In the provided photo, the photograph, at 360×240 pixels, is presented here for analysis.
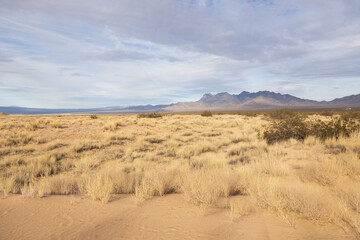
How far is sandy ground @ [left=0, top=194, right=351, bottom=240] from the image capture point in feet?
9.57

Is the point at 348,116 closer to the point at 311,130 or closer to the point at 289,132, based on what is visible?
the point at 311,130

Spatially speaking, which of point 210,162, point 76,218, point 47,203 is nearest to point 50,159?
point 47,203

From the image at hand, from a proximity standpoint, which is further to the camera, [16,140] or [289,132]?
[16,140]

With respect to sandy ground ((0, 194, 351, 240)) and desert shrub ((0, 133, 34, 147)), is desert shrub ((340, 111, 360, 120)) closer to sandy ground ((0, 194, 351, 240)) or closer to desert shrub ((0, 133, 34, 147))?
sandy ground ((0, 194, 351, 240))

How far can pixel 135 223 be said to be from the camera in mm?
3293

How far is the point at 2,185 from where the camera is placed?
183 inches

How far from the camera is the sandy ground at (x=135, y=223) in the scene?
9.57 feet

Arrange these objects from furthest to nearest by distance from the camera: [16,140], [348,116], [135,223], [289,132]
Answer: [348,116] → [16,140] → [289,132] → [135,223]

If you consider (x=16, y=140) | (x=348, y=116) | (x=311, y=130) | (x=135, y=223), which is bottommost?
(x=135, y=223)

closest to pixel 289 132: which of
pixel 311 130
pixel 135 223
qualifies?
pixel 311 130

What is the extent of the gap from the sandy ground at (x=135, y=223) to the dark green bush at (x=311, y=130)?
8.56m

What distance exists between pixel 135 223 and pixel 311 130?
1068 centimetres

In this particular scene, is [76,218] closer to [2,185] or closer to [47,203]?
[47,203]

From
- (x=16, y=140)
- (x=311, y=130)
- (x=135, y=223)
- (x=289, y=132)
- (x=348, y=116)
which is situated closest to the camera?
(x=135, y=223)
